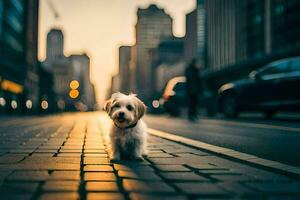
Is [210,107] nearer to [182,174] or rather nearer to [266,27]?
[182,174]

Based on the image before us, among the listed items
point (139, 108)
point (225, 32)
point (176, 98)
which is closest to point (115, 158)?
point (139, 108)

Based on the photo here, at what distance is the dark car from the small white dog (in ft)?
29.3

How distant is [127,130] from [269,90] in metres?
9.96

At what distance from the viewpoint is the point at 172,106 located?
22609 mm

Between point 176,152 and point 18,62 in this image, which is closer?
point 176,152

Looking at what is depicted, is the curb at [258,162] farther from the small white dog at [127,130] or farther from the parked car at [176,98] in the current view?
the parked car at [176,98]

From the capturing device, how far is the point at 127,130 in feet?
18.8

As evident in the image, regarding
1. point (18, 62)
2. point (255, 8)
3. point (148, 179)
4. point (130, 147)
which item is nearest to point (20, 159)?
point (130, 147)

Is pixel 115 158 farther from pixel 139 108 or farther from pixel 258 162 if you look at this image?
pixel 258 162

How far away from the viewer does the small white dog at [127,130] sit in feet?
18.6

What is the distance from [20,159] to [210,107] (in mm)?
17861

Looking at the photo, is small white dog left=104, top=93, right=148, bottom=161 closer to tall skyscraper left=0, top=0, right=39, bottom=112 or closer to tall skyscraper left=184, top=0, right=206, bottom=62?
tall skyscraper left=0, top=0, right=39, bottom=112

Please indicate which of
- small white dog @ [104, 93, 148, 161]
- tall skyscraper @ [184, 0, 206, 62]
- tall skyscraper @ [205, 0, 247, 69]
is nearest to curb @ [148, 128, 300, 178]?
small white dog @ [104, 93, 148, 161]

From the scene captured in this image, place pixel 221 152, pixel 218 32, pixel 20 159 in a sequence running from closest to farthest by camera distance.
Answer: pixel 20 159
pixel 221 152
pixel 218 32
